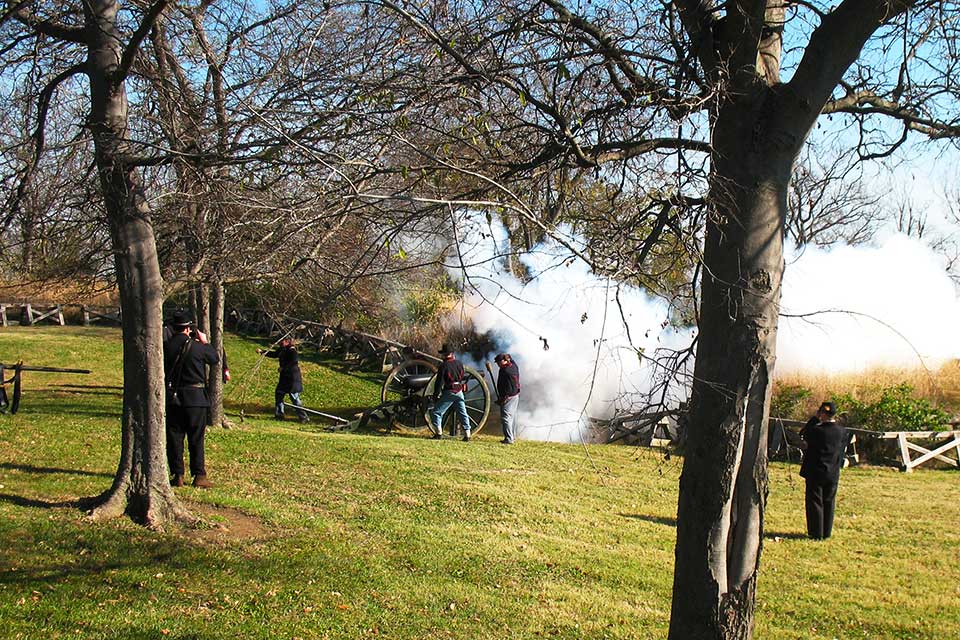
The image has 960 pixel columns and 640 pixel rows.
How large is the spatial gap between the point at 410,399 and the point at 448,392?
137 centimetres

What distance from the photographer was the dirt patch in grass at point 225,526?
8.37 metres

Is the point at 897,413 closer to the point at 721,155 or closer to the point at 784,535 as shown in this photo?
the point at 784,535

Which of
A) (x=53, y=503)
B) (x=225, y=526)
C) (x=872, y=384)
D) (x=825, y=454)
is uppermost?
(x=872, y=384)

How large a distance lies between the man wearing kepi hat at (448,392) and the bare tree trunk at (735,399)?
13.7 metres

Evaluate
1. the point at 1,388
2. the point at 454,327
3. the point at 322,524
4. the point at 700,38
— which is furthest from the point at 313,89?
the point at 454,327

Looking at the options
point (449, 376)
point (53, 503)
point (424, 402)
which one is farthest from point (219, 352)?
point (53, 503)

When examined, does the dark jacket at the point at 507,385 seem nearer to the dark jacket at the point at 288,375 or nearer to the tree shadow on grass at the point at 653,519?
the dark jacket at the point at 288,375

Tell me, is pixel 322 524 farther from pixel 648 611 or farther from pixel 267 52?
pixel 267 52

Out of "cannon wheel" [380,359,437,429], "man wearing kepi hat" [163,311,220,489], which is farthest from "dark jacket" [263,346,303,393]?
"man wearing kepi hat" [163,311,220,489]

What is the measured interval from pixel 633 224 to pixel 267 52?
5477 mm

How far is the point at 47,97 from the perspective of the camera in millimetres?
8859

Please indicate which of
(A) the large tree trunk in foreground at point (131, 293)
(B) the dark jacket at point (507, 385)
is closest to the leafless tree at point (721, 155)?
(A) the large tree trunk in foreground at point (131, 293)

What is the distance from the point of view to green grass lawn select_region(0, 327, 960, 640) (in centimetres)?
672

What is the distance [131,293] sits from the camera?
27.4 feet
